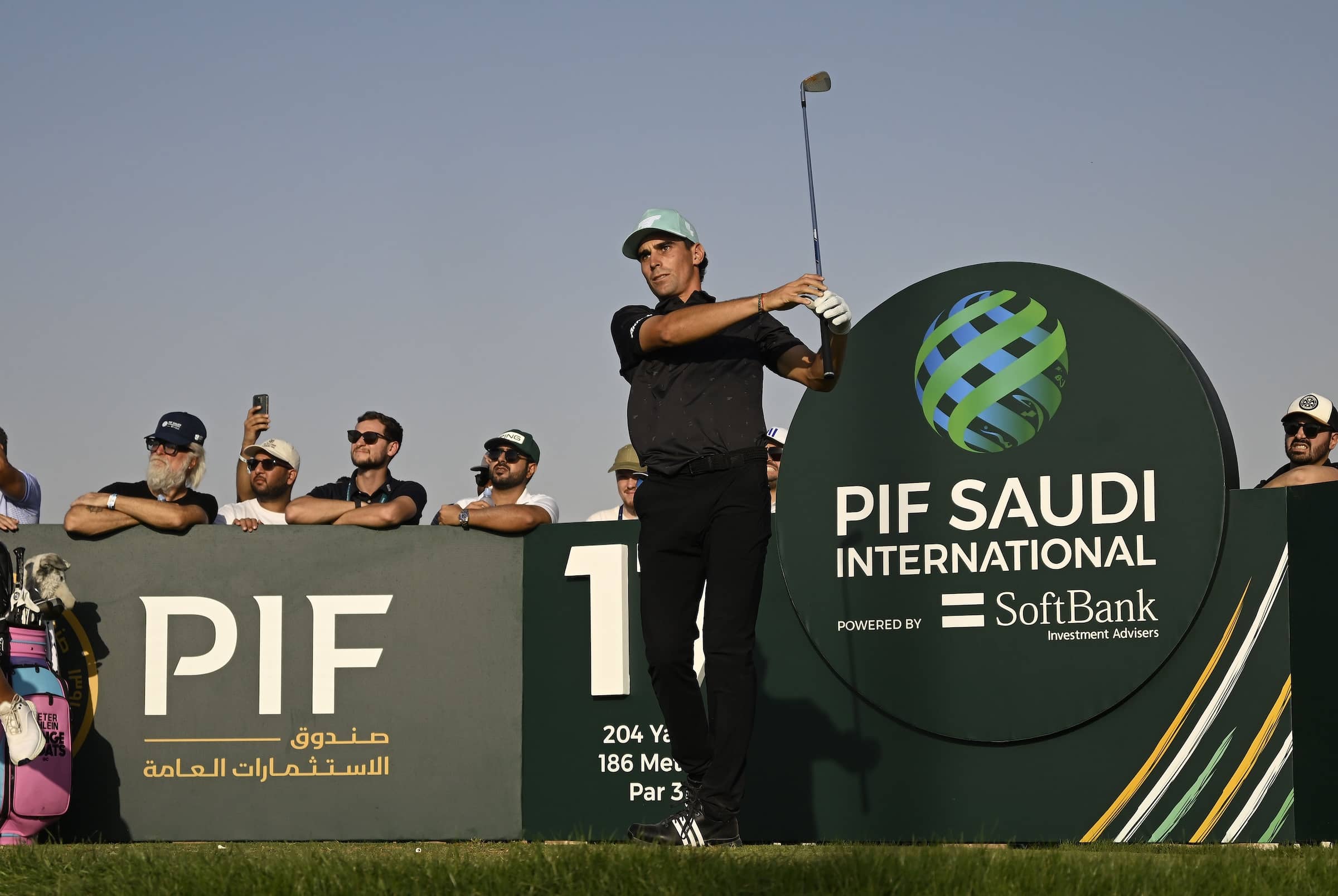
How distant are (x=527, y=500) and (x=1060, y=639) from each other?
294 centimetres

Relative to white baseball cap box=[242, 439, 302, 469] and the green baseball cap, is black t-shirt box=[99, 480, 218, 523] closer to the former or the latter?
white baseball cap box=[242, 439, 302, 469]

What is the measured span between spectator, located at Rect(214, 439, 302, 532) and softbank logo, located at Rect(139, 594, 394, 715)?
0.84 metres

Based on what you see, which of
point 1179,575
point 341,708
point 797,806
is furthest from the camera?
point 341,708

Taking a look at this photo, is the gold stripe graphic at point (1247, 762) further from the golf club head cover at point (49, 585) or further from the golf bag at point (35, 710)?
the golf club head cover at point (49, 585)

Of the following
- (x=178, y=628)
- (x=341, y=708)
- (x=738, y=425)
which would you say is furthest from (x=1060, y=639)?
(x=178, y=628)

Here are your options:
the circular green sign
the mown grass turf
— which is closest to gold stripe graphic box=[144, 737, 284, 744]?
the circular green sign

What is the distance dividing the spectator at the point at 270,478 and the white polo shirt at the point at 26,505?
37.8 inches

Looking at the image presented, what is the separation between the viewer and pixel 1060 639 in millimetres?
7324

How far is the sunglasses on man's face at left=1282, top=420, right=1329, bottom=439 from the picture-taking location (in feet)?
25.9

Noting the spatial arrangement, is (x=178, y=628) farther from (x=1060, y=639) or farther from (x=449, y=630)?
(x=1060, y=639)

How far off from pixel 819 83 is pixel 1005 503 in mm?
2120

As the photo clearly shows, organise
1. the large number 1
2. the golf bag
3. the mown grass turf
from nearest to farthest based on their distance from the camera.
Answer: the mown grass turf → the golf bag → the large number 1

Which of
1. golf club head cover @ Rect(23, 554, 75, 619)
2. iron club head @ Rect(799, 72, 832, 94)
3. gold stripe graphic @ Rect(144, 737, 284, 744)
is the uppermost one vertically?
iron club head @ Rect(799, 72, 832, 94)

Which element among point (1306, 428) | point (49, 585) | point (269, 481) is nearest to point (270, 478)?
point (269, 481)
